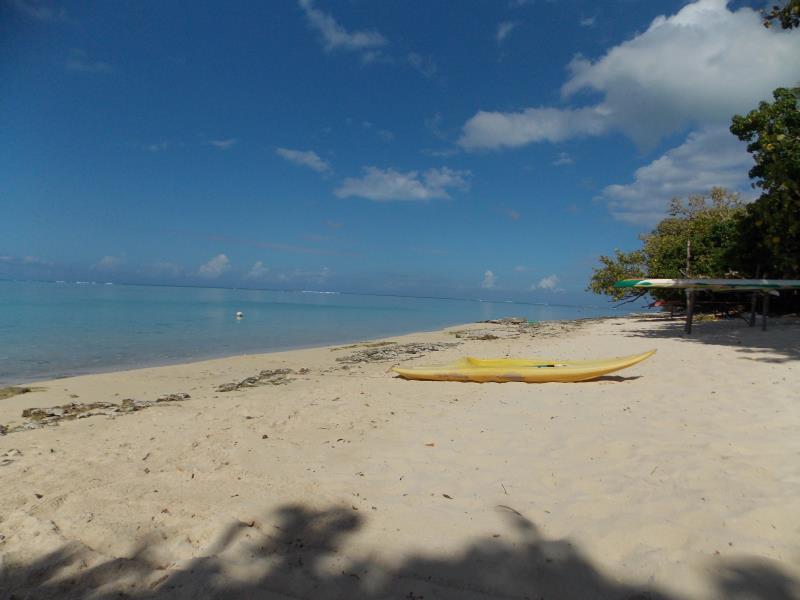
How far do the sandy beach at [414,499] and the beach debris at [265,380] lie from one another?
251cm

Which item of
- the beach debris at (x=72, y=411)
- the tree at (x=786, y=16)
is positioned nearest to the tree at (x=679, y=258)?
the tree at (x=786, y=16)

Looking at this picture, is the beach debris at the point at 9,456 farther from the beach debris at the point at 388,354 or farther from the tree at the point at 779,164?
the tree at the point at 779,164

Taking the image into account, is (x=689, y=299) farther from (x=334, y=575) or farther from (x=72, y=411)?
(x=72, y=411)

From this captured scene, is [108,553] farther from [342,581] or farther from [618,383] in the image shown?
[618,383]

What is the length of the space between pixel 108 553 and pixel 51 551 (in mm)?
344

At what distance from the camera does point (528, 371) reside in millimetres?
7465

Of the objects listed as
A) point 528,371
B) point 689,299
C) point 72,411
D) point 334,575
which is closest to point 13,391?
point 72,411

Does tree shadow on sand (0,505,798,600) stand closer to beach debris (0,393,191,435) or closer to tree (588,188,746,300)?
beach debris (0,393,191,435)

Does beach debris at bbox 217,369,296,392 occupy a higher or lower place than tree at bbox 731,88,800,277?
lower

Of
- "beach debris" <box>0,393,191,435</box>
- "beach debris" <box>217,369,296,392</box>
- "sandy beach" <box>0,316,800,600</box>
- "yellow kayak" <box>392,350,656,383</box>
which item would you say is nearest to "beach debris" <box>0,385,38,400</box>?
"beach debris" <box>0,393,191,435</box>

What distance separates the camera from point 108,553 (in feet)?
8.23

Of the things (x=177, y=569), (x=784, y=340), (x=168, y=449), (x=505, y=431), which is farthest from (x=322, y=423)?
(x=784, y=340)

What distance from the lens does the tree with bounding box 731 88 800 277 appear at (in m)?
11.6

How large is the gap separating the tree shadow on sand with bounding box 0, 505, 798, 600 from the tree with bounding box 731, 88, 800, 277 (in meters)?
13.6
